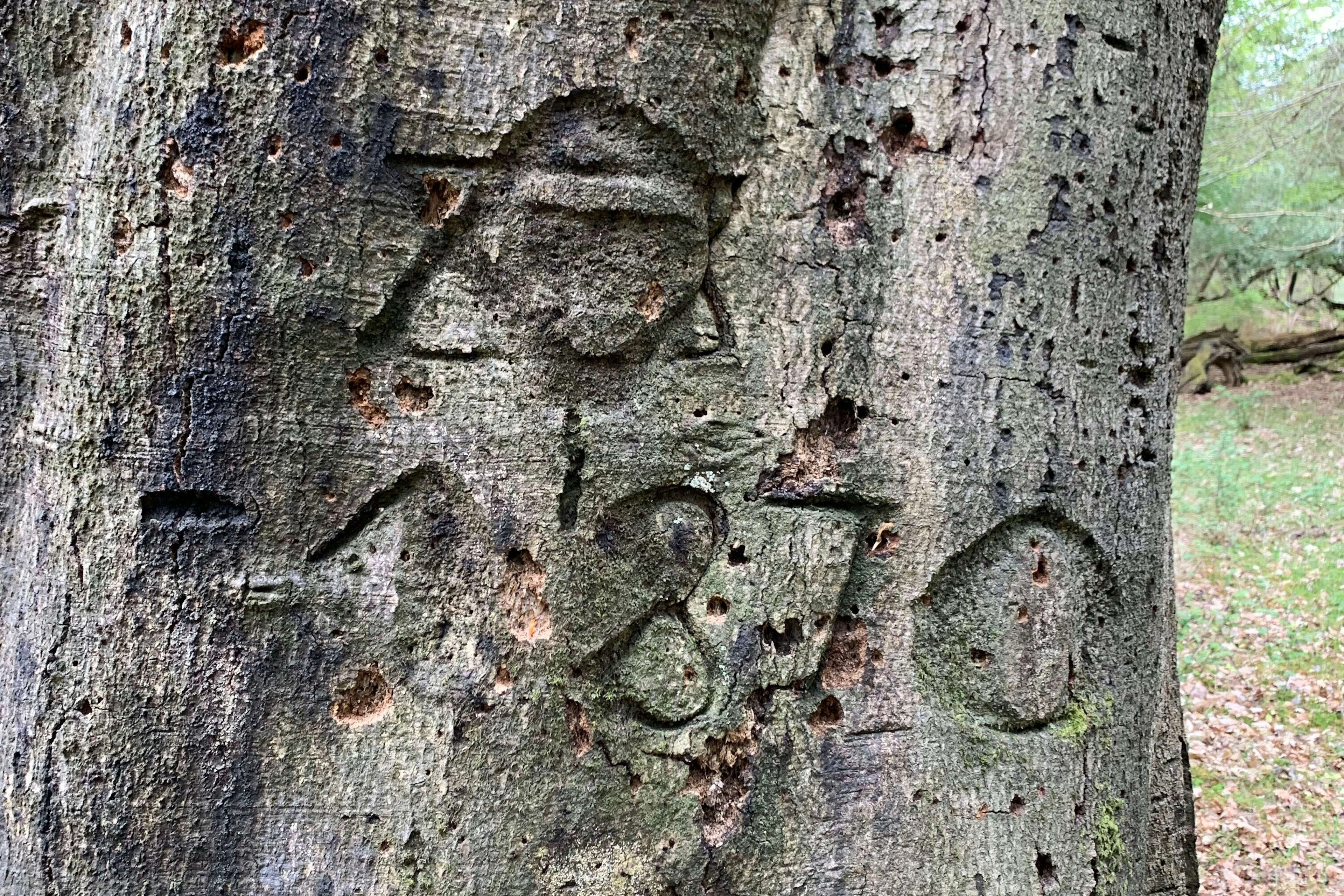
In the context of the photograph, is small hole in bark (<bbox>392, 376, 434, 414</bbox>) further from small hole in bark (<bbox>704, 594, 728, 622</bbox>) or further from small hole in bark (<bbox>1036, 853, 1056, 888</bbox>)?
small hole in bark (<bbox>1036, 853, 1056, 888</bbox>)

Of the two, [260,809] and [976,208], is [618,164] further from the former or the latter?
[260,809]

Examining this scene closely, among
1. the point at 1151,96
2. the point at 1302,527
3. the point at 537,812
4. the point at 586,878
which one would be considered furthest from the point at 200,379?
the point at 1302,527

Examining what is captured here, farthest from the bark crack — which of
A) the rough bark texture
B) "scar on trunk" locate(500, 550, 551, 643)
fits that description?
"scar on trunk" locate(500, 550, 551, 643)

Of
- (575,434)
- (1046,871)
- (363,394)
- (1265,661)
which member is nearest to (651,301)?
(575,434)

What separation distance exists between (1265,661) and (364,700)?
201 inches

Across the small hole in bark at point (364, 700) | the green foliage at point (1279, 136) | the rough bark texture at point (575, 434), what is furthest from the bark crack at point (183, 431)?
the green foliage at point (1279, 136)

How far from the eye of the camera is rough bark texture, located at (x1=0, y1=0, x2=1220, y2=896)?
1684 mm

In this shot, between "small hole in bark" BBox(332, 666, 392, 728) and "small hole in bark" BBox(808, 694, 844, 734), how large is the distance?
0.79 m

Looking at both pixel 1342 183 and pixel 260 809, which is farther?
pixel 1342 183

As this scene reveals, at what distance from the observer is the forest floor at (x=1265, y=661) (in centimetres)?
379

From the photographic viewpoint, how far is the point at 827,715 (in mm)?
1871

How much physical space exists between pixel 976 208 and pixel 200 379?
140cm

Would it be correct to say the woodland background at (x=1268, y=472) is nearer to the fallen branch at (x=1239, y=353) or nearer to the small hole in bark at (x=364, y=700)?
the fallen branch at (x=1239, y=353)

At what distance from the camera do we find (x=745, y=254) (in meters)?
1.81
